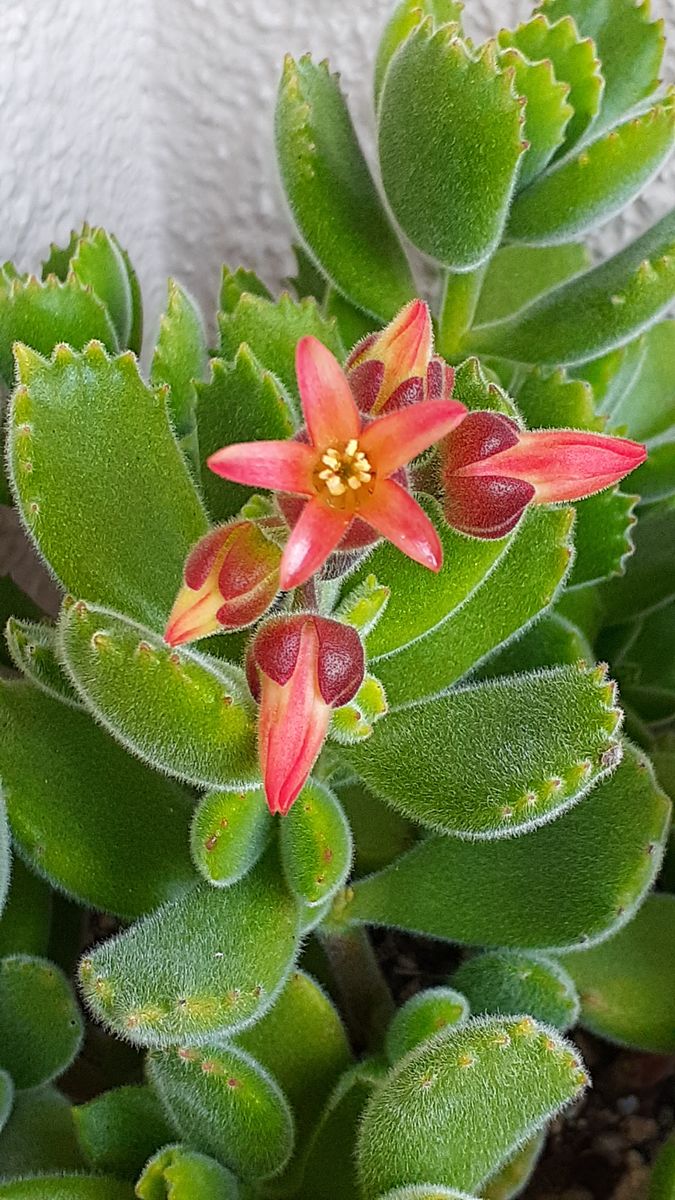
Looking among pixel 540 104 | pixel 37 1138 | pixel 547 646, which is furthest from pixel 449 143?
pixel 37 1138

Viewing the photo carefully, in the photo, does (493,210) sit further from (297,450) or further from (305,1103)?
(305,1103)

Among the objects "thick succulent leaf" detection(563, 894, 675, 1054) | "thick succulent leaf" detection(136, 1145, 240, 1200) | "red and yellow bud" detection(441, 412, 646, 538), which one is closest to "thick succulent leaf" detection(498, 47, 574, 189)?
"red and yellow bud" detection(441, 412, 646, 538)

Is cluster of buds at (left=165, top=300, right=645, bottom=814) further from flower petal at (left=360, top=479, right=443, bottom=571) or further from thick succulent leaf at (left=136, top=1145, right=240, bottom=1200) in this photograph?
thick succulent leaf at (left=136, top=1145, right=240, bottom=1200)

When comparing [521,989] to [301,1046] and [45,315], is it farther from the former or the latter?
[45,315]

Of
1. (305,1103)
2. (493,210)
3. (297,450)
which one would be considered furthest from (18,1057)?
(493,210)

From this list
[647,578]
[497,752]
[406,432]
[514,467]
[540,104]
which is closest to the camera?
[406,432]

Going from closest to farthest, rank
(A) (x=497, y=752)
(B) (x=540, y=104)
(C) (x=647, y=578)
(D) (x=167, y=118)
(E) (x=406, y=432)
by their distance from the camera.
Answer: (E) (x=406, y=432), (A) (x=497, y=752), (B) (x=540, y=104), (C) (x=647, y=578), (D) (x=167, y=118)

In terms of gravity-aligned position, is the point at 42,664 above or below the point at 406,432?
below

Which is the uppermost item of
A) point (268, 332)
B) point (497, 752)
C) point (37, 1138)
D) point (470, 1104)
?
point (268, 332)
